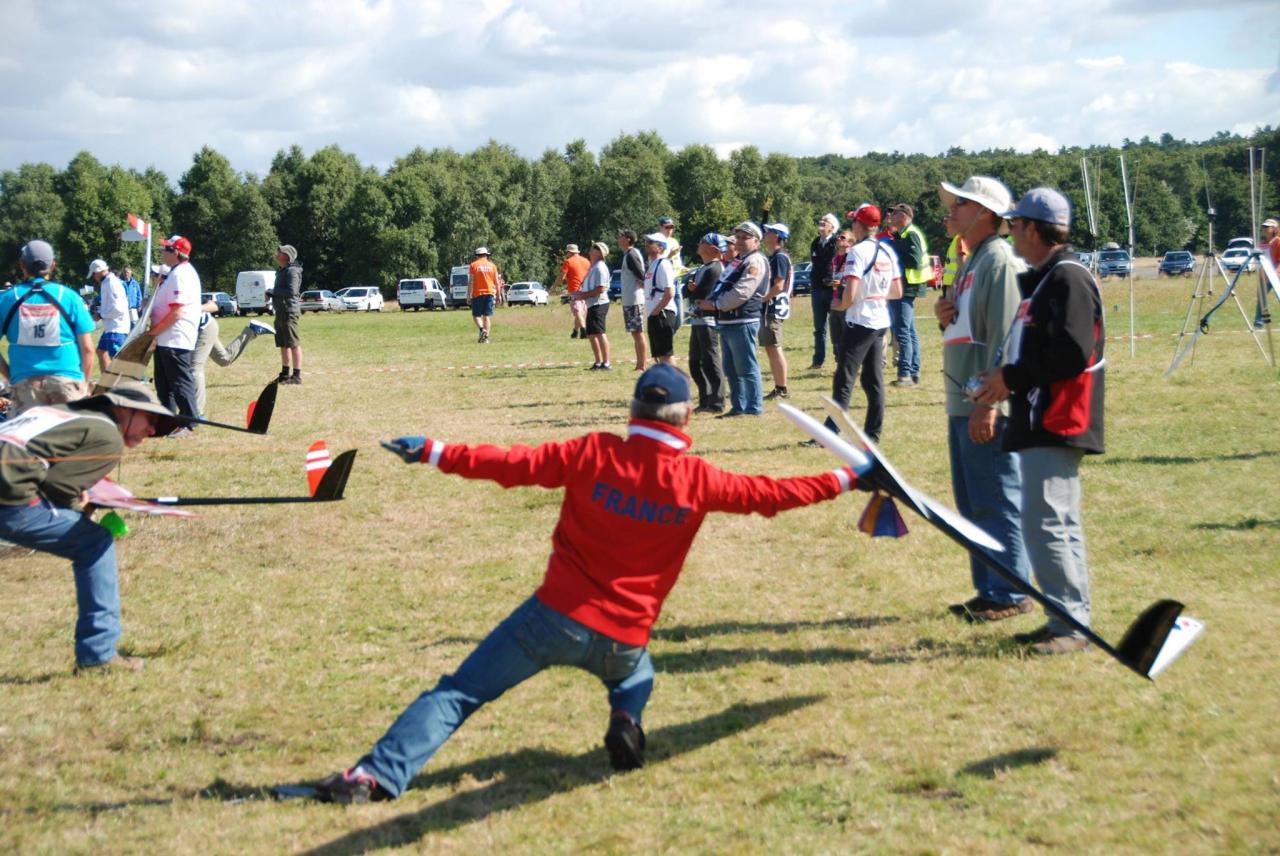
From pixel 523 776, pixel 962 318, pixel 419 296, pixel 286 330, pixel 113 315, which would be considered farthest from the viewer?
pixel 419 296

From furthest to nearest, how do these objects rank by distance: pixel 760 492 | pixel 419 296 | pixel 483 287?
1. pixel 419 296
2. pixel 483 287
3. pixel 760 492

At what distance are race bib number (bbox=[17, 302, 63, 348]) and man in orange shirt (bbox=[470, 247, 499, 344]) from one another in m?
15.7

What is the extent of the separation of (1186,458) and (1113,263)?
2048 inches

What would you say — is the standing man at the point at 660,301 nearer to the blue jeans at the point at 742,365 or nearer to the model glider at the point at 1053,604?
the blue jeans at the point at 742,365

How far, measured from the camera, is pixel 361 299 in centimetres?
6938

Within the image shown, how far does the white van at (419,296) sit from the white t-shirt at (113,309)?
48.0m

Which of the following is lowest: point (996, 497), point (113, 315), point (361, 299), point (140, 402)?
point (996, 497)

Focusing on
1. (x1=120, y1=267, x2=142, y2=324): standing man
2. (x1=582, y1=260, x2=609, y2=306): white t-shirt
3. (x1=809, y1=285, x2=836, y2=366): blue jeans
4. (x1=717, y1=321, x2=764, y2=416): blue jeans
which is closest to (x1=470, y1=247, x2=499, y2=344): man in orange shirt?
A: (x1=582, y1=260, x2=609, y2=306): white t-shirt

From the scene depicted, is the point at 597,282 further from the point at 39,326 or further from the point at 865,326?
the point at 39,326

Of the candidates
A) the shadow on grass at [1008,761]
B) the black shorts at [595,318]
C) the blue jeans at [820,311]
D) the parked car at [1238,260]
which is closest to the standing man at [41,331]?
the shadow on grass at [1008,761]

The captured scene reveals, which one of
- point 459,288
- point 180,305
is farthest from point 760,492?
point 459,288

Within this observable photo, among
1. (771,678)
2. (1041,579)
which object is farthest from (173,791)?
(1041,579)

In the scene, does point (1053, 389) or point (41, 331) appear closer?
point (1053, 389)

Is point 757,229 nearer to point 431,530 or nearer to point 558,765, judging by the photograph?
point 431,530
